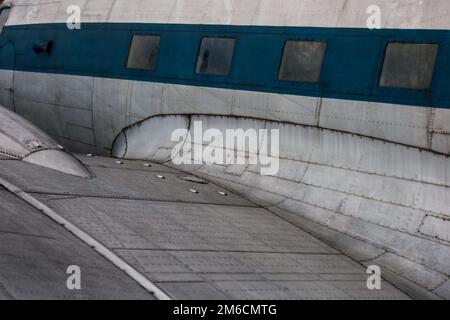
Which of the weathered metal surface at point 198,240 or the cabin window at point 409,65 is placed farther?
the cabin window at point 409,65

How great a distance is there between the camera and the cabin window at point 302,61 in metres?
9.62

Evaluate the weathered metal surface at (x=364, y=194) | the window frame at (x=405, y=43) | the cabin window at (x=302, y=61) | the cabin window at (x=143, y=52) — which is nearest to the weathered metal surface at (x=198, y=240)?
the weathered metal surface at (x=364, y=194)

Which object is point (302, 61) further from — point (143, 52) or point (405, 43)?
point (143, 52)

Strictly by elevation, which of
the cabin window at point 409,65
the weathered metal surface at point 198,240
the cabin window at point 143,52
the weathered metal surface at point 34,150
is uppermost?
the cabin window at point 143,52

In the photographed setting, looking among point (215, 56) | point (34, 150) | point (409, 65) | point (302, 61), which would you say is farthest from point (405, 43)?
point (34, 150)

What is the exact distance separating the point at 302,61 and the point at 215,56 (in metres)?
1.80

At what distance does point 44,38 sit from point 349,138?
7959 millimetres

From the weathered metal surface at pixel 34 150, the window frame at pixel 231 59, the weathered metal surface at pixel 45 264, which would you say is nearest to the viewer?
the weathered metal surface at pixel 45 264

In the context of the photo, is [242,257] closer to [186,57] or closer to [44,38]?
[186,57]

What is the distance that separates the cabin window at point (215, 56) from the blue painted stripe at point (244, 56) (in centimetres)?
11

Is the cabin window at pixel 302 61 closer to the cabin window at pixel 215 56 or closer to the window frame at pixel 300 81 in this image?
the window frame at pixel 300 81
